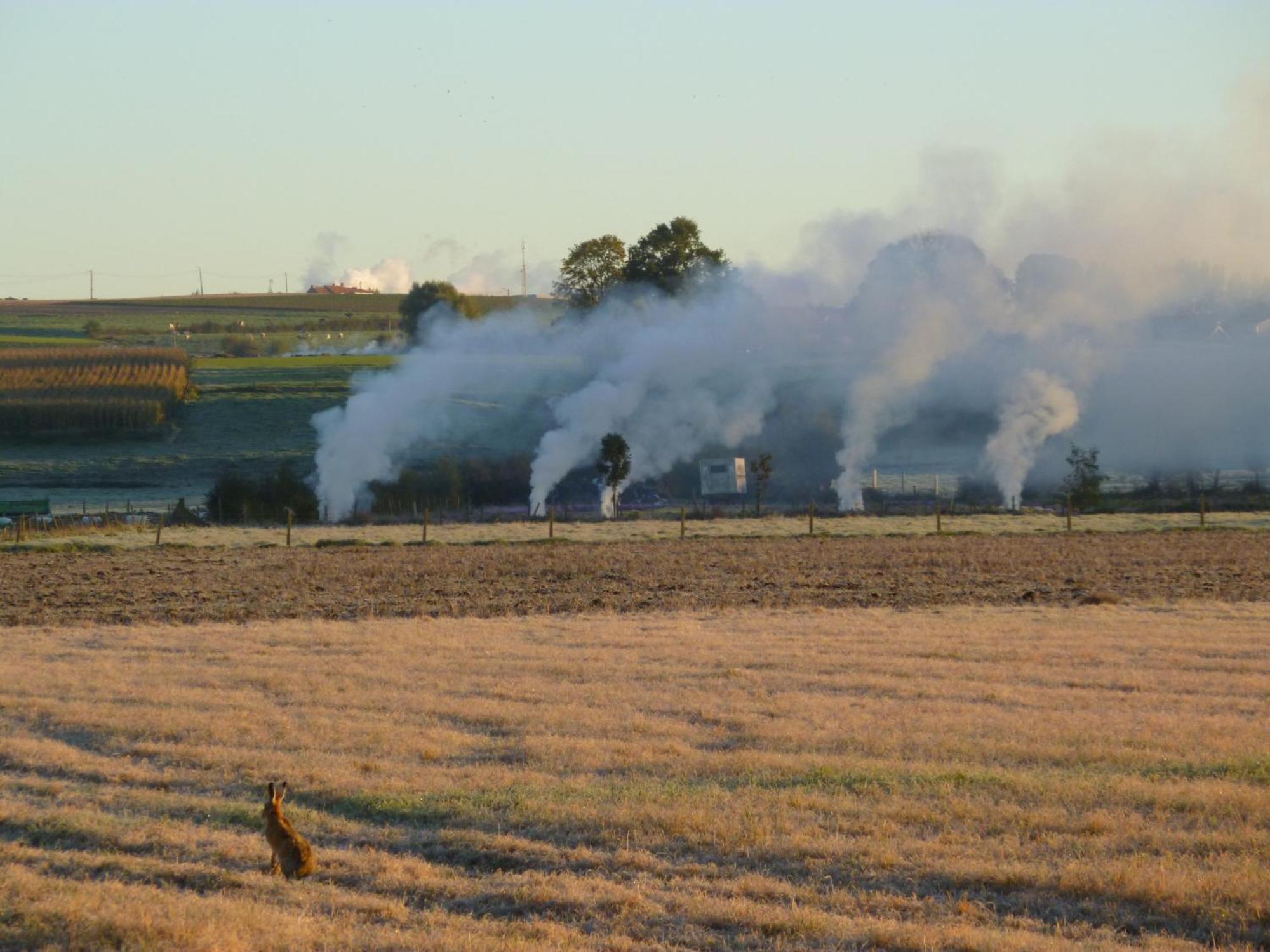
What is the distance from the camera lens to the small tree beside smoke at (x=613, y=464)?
70375 millimetres

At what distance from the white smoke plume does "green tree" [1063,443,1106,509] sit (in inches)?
182

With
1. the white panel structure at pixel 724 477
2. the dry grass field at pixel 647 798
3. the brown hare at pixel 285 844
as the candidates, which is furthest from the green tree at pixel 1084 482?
the brown hare at pixel 285 844

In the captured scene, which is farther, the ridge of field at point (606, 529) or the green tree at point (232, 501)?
the green tree at point (232, 501)

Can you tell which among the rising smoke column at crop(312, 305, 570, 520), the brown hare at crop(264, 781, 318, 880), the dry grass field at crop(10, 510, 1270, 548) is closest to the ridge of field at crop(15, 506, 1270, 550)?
the dry grass field at crop(10, 510, 1270, 548)

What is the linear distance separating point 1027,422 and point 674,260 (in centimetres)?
3346

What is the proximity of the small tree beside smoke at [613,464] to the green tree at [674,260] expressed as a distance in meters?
35.0

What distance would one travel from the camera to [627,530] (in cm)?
5641

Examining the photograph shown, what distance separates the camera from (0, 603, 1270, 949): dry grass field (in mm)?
8789

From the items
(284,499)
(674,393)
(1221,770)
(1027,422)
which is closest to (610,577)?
(1221,770)

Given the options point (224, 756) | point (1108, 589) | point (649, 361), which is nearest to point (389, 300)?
point (649, 361)

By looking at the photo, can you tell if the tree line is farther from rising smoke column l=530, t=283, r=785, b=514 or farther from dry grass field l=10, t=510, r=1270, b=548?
dry grass field l=10, t=510, r=1270, b=548

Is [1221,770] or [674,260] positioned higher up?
[674,260]

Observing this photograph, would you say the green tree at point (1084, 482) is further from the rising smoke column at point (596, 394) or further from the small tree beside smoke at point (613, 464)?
the small tree beside smoke at point (613, 464)

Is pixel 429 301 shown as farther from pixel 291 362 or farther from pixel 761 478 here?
pixel 761 478
